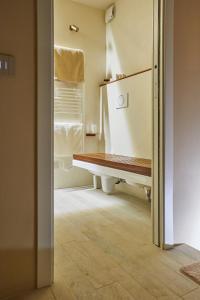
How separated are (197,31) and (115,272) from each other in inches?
70.7

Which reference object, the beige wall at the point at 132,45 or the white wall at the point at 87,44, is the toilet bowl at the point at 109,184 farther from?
the white wall at the point at 87,44

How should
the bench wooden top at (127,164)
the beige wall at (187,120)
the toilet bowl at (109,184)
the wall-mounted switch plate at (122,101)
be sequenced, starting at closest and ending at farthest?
the beige wall at (187,120), the bench wooden top at (127,164), the wall-mounted switch plate at (122,101), the toilet bowl at (109,184)

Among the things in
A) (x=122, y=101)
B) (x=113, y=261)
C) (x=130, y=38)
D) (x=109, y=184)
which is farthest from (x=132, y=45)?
(x=113, y=261)

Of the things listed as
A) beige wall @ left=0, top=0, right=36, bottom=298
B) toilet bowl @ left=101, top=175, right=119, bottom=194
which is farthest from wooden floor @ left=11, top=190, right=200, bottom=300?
toilet bowl @ left=101, top=175, right=119, bottom=194

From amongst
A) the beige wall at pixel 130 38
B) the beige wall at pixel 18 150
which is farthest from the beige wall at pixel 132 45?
the beige wall at pixel 18 150

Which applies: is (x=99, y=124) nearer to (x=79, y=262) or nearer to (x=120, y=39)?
(x=120, y=39)

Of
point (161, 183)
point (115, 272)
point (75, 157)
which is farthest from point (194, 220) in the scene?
point (75, 157)

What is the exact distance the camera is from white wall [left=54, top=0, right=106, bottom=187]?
352 cm

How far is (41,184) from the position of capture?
129 centimetres

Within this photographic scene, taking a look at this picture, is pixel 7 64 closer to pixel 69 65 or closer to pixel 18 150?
pixel 18 150

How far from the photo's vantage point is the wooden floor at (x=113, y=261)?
1255mm

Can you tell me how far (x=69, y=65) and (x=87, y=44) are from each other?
548mm

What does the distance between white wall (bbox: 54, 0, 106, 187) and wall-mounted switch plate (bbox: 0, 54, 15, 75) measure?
2.45 metres

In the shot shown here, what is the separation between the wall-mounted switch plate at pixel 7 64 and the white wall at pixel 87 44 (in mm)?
2450
